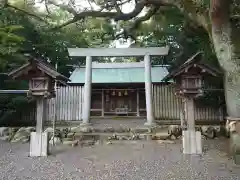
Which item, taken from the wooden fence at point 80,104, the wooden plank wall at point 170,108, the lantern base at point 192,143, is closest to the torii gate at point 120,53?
the wooden plank wall at point 170,108

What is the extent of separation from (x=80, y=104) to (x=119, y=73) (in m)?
4.19

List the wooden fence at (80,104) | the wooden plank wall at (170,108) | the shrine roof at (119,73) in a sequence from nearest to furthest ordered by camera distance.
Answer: the wooden plank wall at (170,108) < the wooden fence at (80,104) < the shrine roof at (119,73)

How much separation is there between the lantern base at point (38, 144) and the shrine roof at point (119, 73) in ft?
27.1

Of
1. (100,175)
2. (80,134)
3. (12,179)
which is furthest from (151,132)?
(12,179)

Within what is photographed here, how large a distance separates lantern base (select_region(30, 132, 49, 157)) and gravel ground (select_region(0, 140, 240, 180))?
0.26 m

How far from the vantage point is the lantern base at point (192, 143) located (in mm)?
7332

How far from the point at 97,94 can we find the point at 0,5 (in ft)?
30.4

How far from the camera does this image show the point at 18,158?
705 cm

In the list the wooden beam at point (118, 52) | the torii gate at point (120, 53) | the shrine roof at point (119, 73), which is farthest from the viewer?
the shrine roof at point (119, 73)

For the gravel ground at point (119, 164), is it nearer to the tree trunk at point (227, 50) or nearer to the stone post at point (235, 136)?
the stone post at point (235, 136)

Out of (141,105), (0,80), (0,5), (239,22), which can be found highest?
(0,5)

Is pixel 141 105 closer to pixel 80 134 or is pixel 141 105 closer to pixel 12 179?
pixel 80 134

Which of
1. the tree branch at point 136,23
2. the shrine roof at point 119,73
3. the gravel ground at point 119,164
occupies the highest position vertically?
the tree branch at point 136,23

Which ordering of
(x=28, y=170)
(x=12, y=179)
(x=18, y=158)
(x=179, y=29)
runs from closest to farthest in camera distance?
(x=12, y=179) < (x=28, y=170) < (x=18, y=158) < (x=179, y=29)
